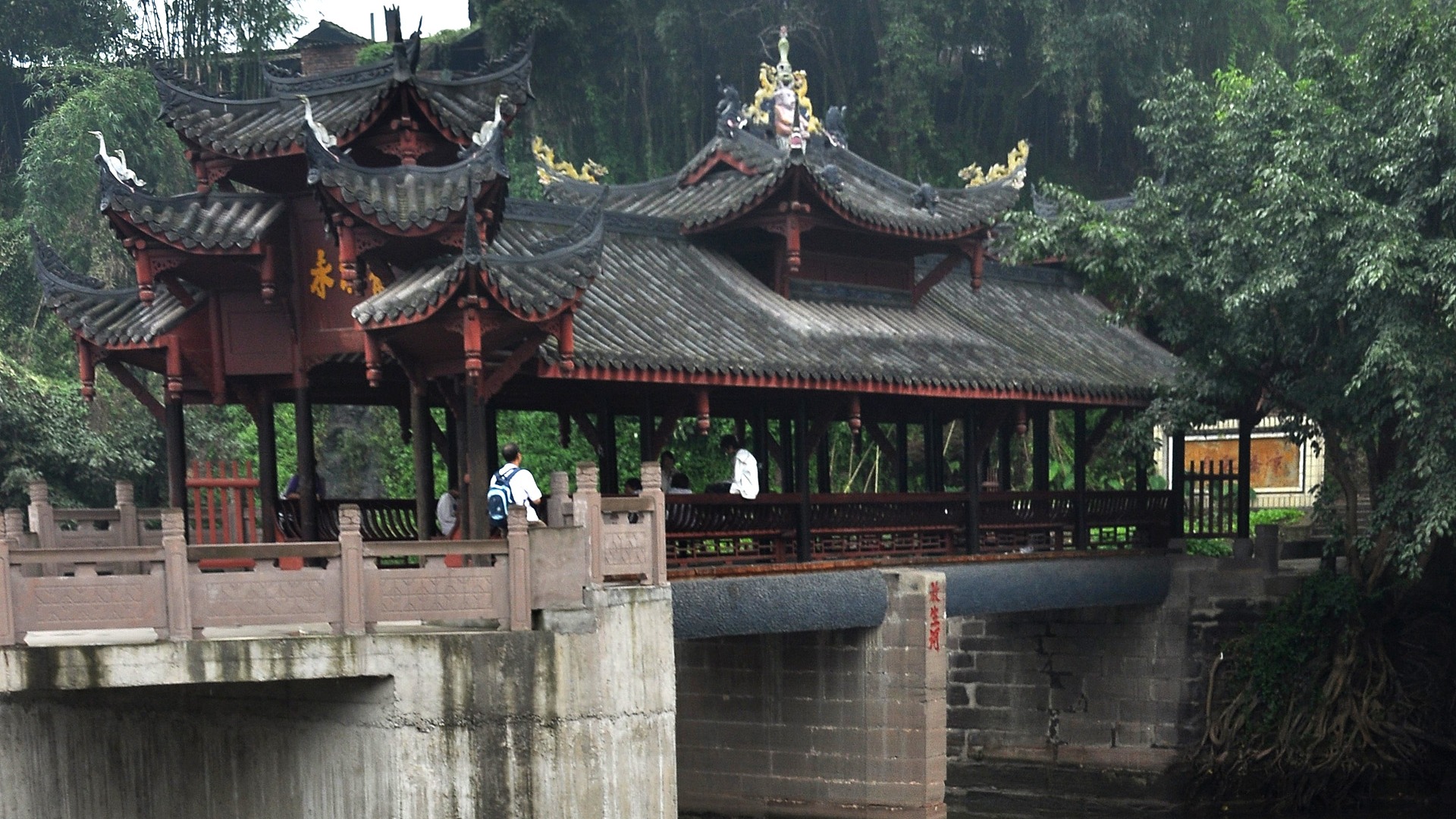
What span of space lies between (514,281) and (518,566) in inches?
94.8

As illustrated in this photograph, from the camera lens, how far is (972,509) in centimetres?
2125

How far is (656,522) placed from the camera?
47.9 ft

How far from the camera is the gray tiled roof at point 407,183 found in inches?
574

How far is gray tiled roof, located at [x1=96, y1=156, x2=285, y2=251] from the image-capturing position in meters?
15.4

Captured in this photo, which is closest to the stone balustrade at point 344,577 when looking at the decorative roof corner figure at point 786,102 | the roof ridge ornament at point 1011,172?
the decorative roof corner figure at point 786,102

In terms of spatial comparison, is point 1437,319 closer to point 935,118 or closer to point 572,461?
point 572,461

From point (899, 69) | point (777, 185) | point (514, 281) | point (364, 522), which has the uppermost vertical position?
point (899, 69)

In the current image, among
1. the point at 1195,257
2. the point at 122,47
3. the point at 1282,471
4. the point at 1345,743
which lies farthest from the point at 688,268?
the point at 122,47

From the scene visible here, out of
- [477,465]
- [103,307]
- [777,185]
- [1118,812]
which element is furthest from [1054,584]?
[103,307]

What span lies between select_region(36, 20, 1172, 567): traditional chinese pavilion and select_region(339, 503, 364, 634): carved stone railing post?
6.34 ft

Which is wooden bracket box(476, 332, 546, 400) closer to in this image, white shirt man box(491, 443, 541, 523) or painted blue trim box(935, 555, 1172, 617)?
white shirt man box(491, 443, 541, 523)

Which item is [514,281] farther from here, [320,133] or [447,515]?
[447,515]

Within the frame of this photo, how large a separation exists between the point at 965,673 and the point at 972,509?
196 inches

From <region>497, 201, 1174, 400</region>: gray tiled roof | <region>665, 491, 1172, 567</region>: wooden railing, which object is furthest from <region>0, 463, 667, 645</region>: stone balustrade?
<region>665, 491, 1172, 567</region>: wooden railing
